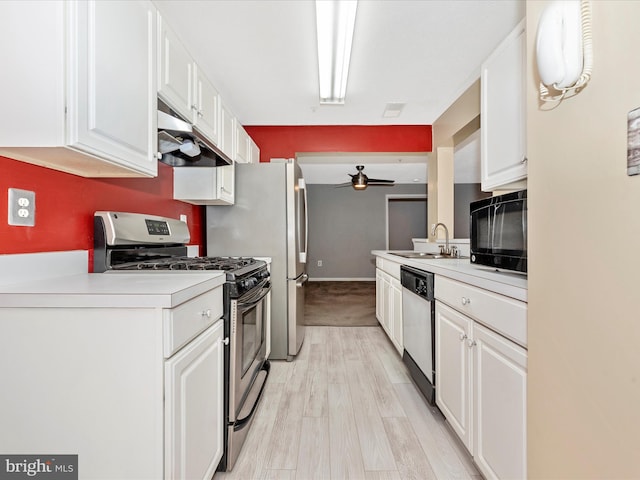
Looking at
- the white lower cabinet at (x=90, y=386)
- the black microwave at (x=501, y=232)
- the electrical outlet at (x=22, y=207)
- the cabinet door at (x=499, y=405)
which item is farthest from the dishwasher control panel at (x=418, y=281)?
the electrical outlet at (x=22, y=207)

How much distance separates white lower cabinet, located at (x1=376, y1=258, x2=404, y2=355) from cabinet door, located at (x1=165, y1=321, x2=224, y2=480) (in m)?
1.63

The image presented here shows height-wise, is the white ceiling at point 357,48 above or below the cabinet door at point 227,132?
above

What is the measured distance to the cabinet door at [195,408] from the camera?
98cm

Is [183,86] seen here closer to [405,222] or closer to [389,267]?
[389,267]

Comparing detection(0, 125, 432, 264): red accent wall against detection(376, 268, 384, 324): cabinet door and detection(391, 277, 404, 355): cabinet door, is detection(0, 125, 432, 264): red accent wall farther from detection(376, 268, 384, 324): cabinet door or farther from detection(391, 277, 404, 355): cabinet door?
detection(376, 268, 384, 324): cabinet door

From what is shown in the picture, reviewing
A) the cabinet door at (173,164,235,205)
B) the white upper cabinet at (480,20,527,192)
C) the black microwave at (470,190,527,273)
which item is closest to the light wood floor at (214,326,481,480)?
the black microwave at (470,190,527,273)

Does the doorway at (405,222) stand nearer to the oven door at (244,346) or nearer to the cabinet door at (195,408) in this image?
the oven door at (244,346)

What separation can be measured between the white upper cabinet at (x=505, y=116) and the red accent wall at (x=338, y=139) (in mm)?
2179

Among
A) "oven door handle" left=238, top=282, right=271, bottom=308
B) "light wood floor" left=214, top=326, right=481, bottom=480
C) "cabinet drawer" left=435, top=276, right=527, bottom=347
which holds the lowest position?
"light wood floor" left=214, top=326, right=481, bottom=480

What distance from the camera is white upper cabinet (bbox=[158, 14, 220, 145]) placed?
1.56 metres

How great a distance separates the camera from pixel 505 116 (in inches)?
58.7

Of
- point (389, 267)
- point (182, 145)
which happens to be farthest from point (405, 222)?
point (182, 145)

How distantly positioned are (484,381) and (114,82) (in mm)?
1770

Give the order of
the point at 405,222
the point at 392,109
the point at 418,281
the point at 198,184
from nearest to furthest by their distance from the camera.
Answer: the point at 418,281 → the point at 198,184 → the point at 392,109 → the point at 405,222
